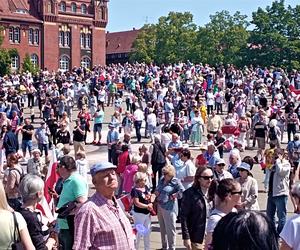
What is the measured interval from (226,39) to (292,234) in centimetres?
9361

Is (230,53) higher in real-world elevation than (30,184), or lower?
higher

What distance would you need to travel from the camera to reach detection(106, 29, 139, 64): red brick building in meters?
120

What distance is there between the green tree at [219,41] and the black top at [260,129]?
70267 mm

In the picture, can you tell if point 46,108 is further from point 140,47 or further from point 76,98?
point 140,47

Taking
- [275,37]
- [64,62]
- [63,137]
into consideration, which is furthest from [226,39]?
[63,137]

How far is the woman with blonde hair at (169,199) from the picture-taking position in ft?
33.7

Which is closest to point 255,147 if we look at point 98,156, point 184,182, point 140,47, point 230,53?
point 98,156

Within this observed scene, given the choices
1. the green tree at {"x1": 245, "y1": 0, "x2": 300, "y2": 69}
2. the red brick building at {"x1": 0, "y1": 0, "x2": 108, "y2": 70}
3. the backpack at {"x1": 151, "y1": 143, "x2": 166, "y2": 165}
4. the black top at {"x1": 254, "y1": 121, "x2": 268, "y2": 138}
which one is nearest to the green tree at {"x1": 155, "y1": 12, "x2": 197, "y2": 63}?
the red brick building at {"x1": 0, "y1": 0, "x2": 108, "y2": 70}

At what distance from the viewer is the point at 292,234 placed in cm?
515

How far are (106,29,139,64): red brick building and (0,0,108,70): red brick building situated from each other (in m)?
26.1

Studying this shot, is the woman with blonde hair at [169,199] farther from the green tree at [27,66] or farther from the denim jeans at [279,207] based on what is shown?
the green tree at [27,66]

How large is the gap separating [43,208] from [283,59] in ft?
245

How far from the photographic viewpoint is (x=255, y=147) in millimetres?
25812

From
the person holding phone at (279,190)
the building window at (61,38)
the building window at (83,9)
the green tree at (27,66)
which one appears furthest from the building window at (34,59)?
the person holding phone at (279,190)
